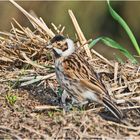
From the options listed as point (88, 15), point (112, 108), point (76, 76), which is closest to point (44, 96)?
point (76, 76)

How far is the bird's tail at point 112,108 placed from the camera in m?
7.14

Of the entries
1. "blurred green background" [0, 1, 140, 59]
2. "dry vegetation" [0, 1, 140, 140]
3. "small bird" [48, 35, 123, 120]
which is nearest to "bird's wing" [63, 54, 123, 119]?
"small bird" [48, 35, 123, 120]

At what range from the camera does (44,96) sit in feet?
25.5

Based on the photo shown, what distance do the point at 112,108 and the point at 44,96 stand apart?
0.85 meters

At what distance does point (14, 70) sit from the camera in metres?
8.34

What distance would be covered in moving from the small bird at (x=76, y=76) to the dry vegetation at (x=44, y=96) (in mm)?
127

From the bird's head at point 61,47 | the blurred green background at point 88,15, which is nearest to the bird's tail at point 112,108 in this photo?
the bird's head at point 61,47

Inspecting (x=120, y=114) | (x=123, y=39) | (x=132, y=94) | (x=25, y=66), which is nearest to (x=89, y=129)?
(x=120, y=114)

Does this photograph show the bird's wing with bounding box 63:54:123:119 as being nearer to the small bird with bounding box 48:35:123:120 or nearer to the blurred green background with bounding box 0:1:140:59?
the small bird with bounding box 48:35:123:120

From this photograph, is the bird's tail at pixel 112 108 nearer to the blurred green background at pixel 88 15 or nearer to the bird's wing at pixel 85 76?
the bird's wing at pixel 85 76

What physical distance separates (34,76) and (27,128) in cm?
119

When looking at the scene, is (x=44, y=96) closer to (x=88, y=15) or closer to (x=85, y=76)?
(x=85, y=76)

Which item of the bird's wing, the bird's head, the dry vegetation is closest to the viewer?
the dry vegetation

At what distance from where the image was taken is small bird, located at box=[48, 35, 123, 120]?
7340 millimetres
